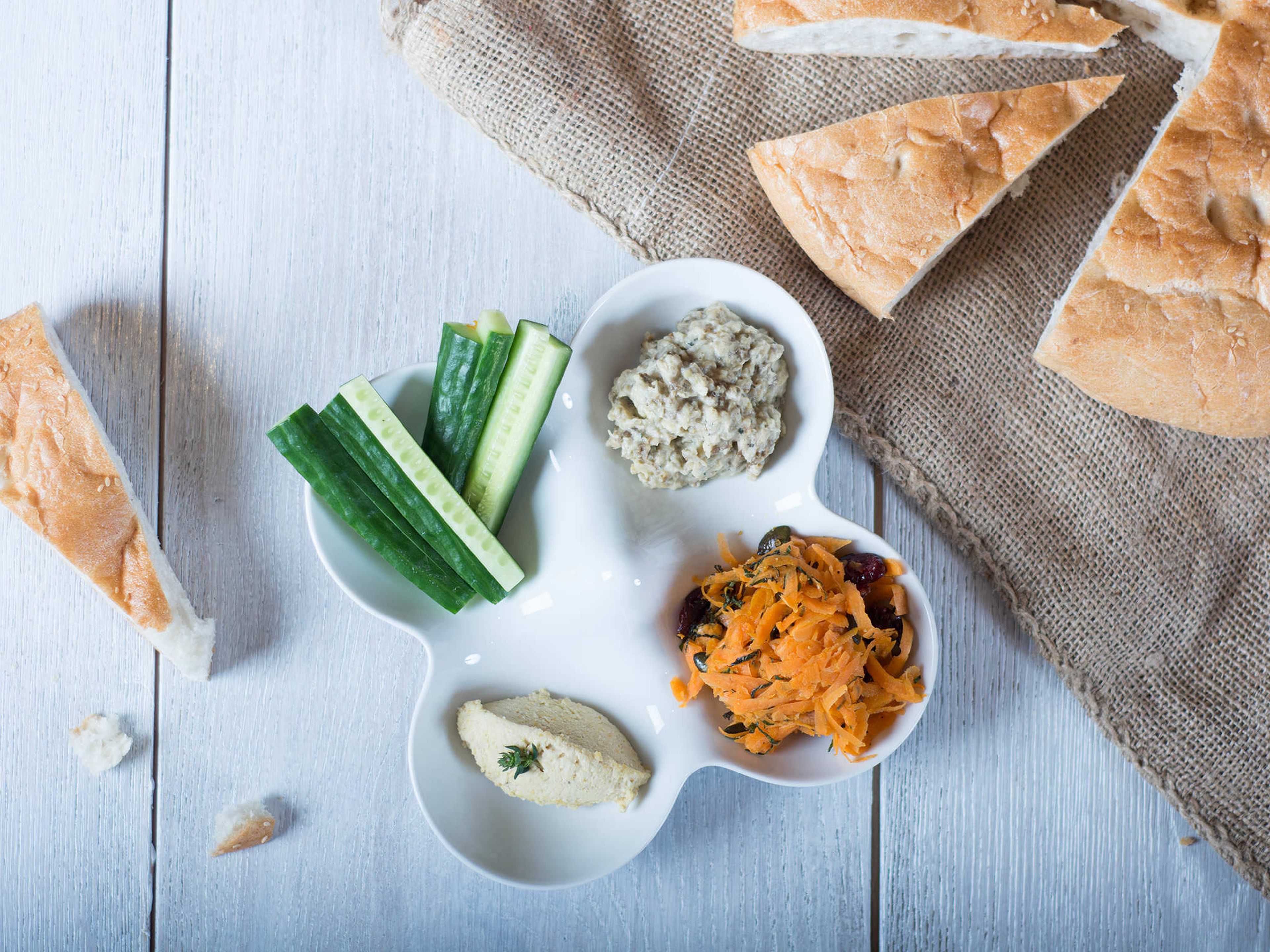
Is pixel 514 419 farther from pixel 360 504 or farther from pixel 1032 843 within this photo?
pixel 1032 843

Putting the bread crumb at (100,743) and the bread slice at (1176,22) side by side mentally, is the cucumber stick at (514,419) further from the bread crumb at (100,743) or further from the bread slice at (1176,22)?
the bread slice at (1176,22)

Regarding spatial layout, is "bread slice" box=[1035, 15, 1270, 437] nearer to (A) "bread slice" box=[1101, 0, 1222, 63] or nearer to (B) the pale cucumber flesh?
(A) "bread slice" box=[1101, 0, 1222, 63]

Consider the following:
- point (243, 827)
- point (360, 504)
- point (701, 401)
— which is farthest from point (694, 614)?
point (243, 827)

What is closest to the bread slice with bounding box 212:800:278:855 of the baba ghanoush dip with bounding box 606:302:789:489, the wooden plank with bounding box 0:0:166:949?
the wooden plank with bounding box 0:0:166:949

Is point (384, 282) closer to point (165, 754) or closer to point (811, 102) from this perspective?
point (811, 102)

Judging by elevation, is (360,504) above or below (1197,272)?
below

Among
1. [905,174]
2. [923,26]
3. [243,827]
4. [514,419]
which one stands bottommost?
[243,827]
